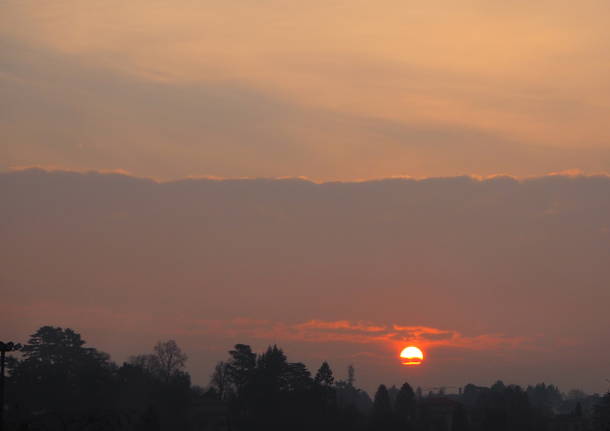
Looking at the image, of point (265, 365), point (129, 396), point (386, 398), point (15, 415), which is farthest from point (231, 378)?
point (15, 415)

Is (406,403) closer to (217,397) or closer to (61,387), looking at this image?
(217,397)

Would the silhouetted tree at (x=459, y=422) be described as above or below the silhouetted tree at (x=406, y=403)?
below

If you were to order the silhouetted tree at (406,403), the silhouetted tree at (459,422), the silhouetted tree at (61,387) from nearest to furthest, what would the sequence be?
the silhouetted tree at (61,387)
the silhouetted tree at (459,422)
the silhouetted tree at (406,403)

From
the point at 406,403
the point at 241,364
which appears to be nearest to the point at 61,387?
the point at 241,364

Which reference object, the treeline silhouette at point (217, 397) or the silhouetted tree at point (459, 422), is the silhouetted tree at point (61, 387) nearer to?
the treeline silhouette at point (217, 397)

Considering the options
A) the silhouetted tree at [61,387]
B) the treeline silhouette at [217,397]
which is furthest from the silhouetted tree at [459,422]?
the silhouetted tree at [61,387]

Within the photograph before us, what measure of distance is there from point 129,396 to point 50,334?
40343mm

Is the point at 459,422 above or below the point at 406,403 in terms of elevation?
below

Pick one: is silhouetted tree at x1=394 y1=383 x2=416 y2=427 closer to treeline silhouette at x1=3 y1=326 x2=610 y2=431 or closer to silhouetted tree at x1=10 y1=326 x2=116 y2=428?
treeline silhouette at x1=3 y1=326 x2=610 y2=431

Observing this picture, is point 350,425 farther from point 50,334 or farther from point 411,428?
point 50,334

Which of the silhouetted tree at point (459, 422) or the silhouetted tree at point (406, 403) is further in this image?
the silhouetted tree at point (406, 403)

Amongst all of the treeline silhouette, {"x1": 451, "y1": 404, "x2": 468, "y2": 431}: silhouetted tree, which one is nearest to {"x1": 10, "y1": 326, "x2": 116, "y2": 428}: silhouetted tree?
the treeline silhouette

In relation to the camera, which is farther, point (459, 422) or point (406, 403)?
point (406, 403)

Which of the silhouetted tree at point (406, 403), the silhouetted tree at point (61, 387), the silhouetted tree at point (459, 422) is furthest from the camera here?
the silhouetted tree at point (406, 403)
